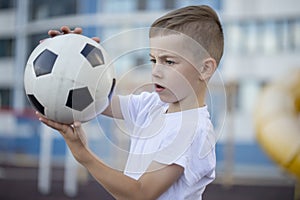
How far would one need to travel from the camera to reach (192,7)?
181 cm

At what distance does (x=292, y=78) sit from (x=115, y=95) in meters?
6.89

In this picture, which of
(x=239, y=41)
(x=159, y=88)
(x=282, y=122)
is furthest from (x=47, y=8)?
(x=159, y=88)

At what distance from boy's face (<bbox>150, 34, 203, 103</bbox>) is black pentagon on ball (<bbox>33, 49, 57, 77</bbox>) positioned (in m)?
0.29

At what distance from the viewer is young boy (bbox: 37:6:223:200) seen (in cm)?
167

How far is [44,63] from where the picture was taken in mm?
1762

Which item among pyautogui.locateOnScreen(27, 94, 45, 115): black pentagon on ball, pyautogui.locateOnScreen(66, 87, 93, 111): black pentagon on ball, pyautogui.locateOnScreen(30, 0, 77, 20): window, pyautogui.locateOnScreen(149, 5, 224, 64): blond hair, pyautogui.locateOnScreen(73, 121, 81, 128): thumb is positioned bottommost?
pyautogui.locateOnScreen(30, 0, 77, 20): window

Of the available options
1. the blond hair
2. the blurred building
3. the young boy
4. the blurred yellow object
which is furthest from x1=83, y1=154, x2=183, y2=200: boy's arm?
the blurred building

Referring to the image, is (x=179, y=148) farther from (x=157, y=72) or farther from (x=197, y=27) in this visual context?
(x=197, y=27)

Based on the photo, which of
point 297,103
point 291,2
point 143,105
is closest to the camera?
point 143,105

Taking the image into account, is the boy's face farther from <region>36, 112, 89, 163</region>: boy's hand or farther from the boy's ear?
<region>36, 112, 89, 163</region>: boy's hand

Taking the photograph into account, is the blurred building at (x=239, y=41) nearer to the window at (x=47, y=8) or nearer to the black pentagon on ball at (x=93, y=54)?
the window at (x=47, y=8)

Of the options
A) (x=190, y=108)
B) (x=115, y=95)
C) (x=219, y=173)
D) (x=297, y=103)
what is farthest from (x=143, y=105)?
(x=219, y=173)

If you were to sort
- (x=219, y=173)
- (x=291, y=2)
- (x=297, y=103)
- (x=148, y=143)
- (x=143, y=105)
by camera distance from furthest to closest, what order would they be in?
1. (x=291, y=2)
2. (x=219, y=173)
3. (x=297, y=103)
4. (x=143, y=105)
5. (x=148, y=143)

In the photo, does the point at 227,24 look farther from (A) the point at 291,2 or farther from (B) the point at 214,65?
(B) the point at 214,65
